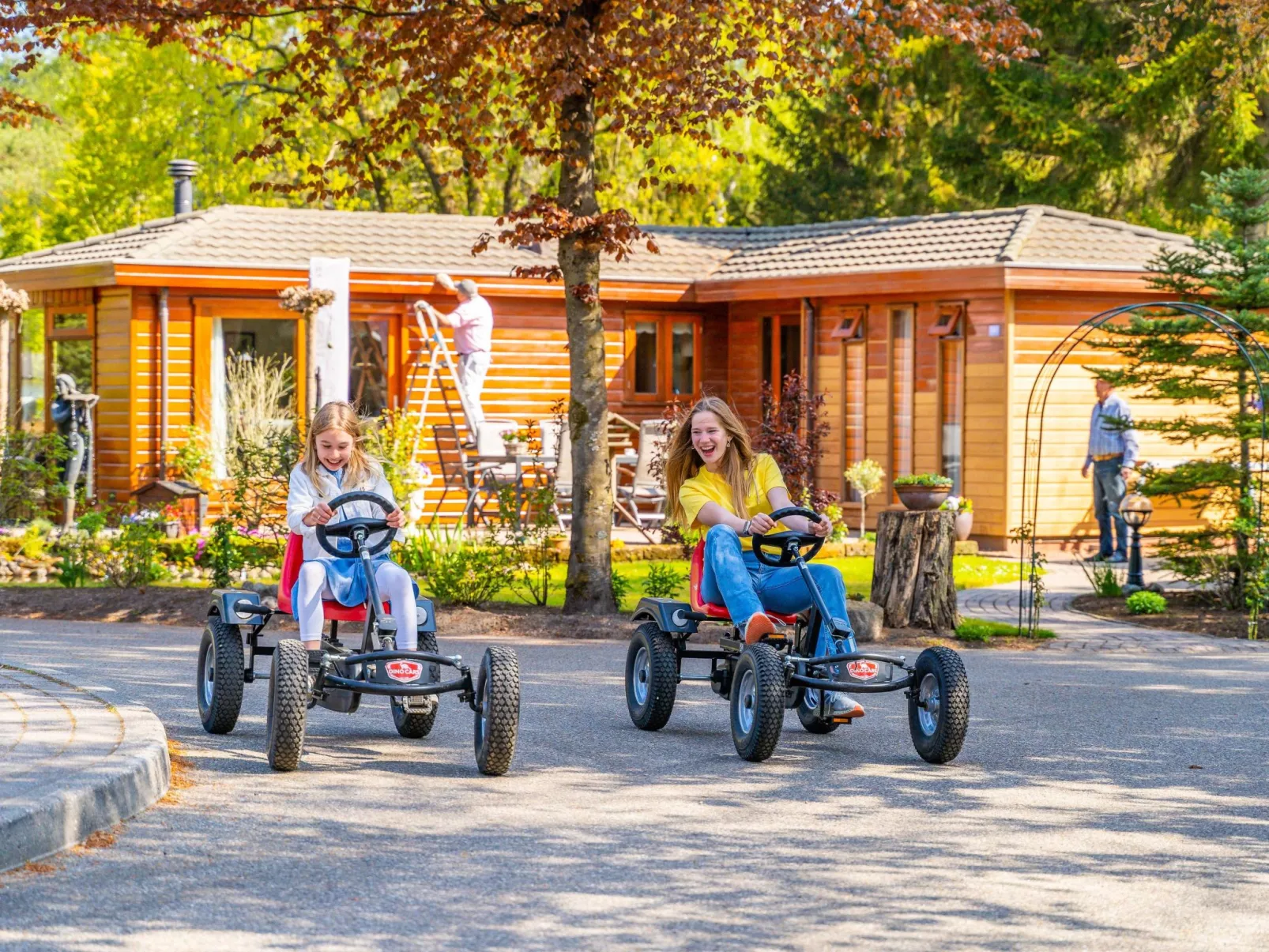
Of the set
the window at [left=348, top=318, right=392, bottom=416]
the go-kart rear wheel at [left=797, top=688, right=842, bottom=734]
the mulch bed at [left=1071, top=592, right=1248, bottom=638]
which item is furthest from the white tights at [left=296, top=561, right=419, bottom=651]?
the window at [left=348, top=318, right=392, bottom=416]

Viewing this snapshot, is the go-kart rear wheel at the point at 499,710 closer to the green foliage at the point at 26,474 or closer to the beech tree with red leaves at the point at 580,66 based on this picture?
the beech tree with red leaves at the point at 580,66

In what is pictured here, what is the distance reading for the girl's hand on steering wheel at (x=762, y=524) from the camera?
8070 millimetres

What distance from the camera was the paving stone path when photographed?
1227 cm

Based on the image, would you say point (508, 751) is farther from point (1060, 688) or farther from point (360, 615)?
point (1060, 688)

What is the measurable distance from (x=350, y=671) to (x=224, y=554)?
626 centimetres

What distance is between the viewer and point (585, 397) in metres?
13.5

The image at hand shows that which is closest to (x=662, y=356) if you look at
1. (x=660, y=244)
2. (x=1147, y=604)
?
(x=660, y=244)

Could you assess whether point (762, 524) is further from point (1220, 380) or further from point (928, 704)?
point (1220, 380)

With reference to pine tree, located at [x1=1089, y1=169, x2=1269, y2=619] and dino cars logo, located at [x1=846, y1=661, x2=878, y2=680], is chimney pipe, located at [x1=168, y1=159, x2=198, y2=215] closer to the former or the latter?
pine tree, located at [x1=1089, y1=169, x2=1269, y2=619]

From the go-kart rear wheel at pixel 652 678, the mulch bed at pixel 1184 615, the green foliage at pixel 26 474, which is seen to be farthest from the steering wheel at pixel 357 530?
the green foliage at pixel 26 474

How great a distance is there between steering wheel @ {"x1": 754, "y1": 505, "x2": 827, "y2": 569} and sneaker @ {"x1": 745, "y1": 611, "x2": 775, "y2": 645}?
342 mm

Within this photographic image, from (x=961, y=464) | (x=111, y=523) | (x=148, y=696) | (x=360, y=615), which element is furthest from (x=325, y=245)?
(x=360, y=615)

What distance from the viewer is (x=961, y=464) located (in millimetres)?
20078

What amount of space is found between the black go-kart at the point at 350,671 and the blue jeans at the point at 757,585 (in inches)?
39.1
